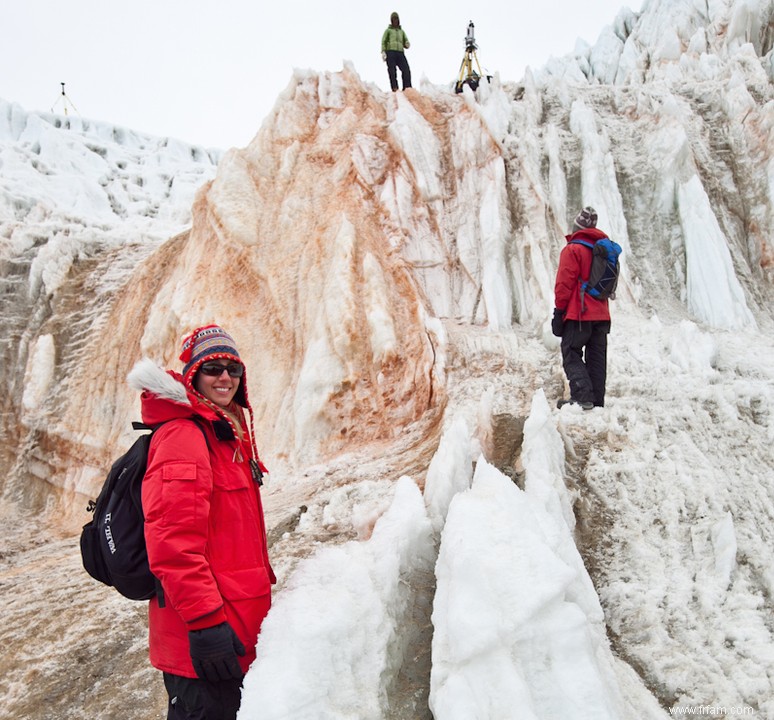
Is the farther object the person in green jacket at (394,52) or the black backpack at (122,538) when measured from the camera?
the person in green jacket at (394,52)

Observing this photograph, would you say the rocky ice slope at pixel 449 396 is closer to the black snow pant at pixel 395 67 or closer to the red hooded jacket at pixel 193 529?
the red hooded jacket at pixel 193 529

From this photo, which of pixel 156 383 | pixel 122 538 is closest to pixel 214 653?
pixel 122 538

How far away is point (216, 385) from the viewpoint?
2.83m

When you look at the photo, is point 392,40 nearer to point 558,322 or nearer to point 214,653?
point 558,322

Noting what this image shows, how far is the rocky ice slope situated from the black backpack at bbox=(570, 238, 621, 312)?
1.07 meters

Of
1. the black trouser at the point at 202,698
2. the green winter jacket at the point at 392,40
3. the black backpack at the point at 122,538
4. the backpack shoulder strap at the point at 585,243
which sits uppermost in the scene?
the green winter jacket at the point at 392,40

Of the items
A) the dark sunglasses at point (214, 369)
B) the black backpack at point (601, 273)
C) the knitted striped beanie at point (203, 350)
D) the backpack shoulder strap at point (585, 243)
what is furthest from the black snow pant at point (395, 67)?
the dark sunglasses at point (214, 369)

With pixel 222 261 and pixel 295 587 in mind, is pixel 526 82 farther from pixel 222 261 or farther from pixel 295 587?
pixel 295 587

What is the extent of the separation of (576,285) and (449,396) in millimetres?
2170

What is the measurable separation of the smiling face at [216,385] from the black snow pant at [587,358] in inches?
145

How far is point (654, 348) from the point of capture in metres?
6.51

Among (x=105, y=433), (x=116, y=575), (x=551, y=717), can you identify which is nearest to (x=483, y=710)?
(x=551, y=717)

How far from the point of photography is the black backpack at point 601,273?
5309 mm

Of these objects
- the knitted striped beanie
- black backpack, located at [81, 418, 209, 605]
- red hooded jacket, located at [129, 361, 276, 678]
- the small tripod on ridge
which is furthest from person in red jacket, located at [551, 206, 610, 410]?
the small tripod on ridge
